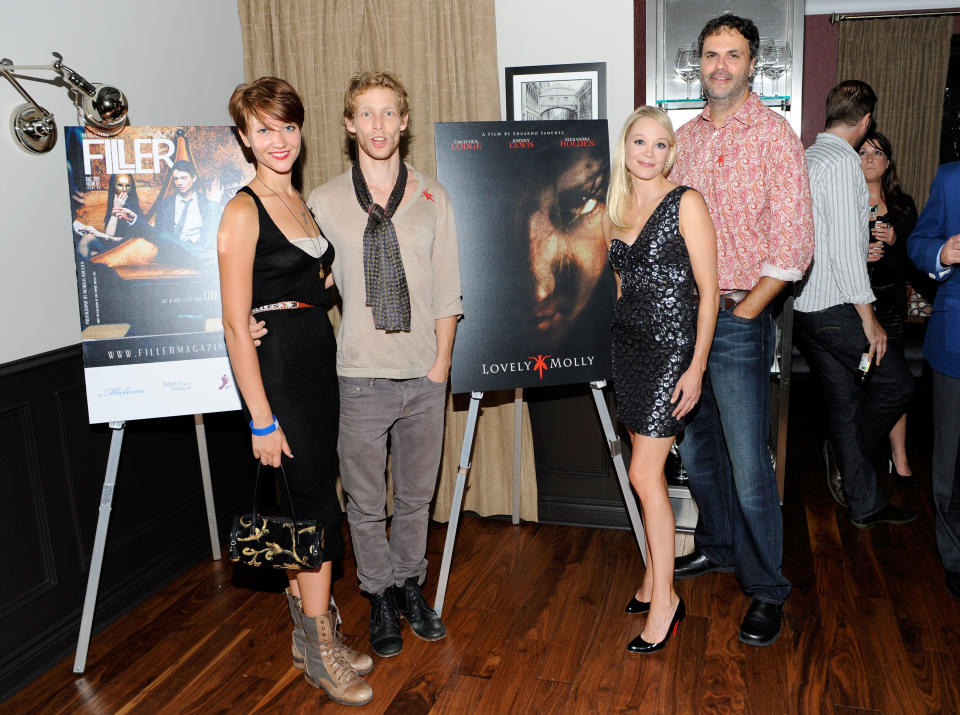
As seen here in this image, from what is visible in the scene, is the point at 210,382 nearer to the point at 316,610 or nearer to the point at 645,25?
the point at 316,610

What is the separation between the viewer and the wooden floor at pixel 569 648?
2.21m

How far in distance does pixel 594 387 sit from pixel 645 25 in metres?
1.50

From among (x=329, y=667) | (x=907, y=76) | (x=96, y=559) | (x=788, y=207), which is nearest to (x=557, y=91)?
(x=788, y=207)

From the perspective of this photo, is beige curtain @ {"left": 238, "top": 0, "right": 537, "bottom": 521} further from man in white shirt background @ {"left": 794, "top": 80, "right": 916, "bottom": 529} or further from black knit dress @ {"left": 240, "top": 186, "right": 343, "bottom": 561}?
man in white shirt background @ {"left": 794, "top": 80, "right": 916, "bottom": 529}

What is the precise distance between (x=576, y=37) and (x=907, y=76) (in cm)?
572

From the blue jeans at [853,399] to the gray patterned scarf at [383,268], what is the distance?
181 centimetres

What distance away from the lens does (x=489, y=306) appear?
2648 millimetres

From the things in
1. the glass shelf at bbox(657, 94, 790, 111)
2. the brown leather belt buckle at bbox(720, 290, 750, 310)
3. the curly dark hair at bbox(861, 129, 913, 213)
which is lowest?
the brown leather belt buckle at bbox(720, 290, 750, 310)

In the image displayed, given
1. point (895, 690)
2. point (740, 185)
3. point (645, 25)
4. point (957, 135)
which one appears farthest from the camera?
point (957, 135)

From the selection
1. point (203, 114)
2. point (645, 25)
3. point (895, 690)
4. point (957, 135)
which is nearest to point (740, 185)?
point (645, 25)

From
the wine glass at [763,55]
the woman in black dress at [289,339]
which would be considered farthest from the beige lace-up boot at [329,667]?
the wine glass at [763,55]

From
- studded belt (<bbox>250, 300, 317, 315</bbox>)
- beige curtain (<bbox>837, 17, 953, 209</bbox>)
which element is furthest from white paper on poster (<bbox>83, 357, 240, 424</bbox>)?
beige curtain (<bbox>837, 17, 953, 209</bbox>)

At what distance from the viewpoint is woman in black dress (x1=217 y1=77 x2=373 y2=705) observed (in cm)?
201

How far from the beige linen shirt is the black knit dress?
10 cm
